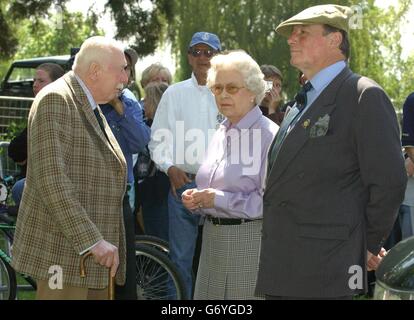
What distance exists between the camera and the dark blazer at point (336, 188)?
479 centimetres

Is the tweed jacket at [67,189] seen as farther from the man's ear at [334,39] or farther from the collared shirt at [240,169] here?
the man's ear at [334,39]

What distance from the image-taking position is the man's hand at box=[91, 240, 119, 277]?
5.15 meters

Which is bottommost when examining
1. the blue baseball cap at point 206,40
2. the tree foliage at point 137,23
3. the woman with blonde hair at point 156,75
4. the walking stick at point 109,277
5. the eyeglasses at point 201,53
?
the walking stick at point 109,277

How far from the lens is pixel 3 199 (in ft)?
26.6

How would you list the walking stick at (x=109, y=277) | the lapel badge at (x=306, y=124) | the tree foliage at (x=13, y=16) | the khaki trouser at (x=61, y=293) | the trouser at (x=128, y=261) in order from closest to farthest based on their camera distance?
the lapel badge at (x=306, y=124)
the walking stick at (x=109, y=277)
the khaki trouser at (x=61, y=293)
the trouser at (x=128, y=261)
the tree foliage at (x=13, y=16)

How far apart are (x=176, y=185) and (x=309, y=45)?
2.61 metres

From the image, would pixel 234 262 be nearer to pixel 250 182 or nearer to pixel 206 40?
pixel 250 182

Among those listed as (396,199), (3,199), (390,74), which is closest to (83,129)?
(396,199)

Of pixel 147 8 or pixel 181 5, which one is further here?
pixel 181 5

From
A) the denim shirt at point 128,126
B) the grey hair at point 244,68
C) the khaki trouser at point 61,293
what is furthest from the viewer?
the denim shirt at point 128,126

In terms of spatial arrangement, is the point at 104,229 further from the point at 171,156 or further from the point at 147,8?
the point at 147,8

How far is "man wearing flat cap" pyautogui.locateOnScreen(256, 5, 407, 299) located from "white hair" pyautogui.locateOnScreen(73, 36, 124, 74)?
3.70ft

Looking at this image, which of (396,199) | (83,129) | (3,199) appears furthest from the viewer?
(3,199)

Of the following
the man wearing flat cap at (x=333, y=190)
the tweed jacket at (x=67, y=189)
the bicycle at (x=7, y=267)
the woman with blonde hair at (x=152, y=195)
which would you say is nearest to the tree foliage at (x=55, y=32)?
the woman with blonde hair at (x=152, y=195)
